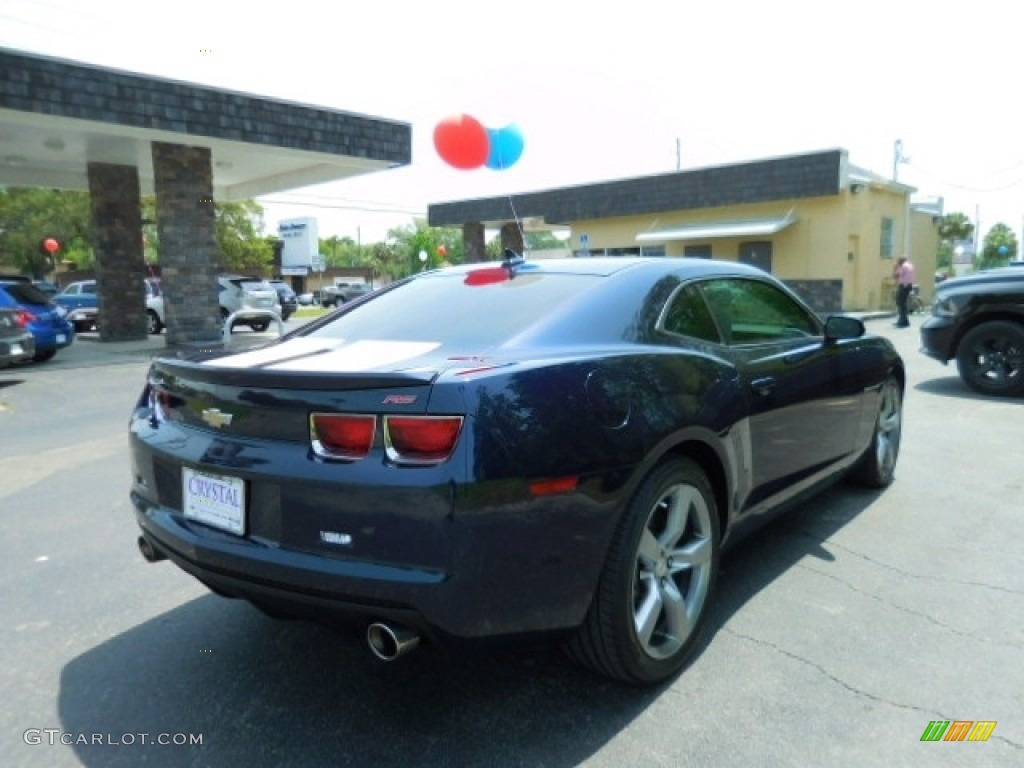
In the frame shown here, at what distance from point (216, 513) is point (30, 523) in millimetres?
2767

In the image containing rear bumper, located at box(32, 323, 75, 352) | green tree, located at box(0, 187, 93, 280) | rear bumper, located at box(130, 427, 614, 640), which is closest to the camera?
rear bumper, located at box(130, 427, 614, 640)

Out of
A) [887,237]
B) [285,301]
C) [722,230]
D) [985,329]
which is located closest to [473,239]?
[285,301]

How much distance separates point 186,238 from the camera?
46.2ft

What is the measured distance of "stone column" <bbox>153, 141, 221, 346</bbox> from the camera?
1384cm

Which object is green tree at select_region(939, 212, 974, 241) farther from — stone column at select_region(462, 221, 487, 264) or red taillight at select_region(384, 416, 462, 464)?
red taillight at select_region(384, 416, 462, 464)

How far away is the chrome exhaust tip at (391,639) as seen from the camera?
200cm

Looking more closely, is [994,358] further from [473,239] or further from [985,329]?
[473,239]

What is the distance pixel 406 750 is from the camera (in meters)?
2.16

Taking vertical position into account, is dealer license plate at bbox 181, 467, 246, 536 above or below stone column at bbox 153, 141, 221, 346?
below

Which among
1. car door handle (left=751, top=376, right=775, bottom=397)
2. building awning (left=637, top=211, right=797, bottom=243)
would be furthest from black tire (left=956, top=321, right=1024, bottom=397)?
building awning (left=637, top=211, right=797, bottom=243)

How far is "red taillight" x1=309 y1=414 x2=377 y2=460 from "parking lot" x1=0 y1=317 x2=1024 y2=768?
0.63m

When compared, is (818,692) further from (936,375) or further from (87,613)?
(936,375)

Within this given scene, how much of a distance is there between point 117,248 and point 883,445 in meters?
16.3

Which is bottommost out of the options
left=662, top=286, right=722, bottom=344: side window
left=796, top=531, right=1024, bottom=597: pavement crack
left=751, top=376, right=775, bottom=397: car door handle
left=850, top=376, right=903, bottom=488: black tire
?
left=796, top=531, right=1024, bottom=597: pavement crack
